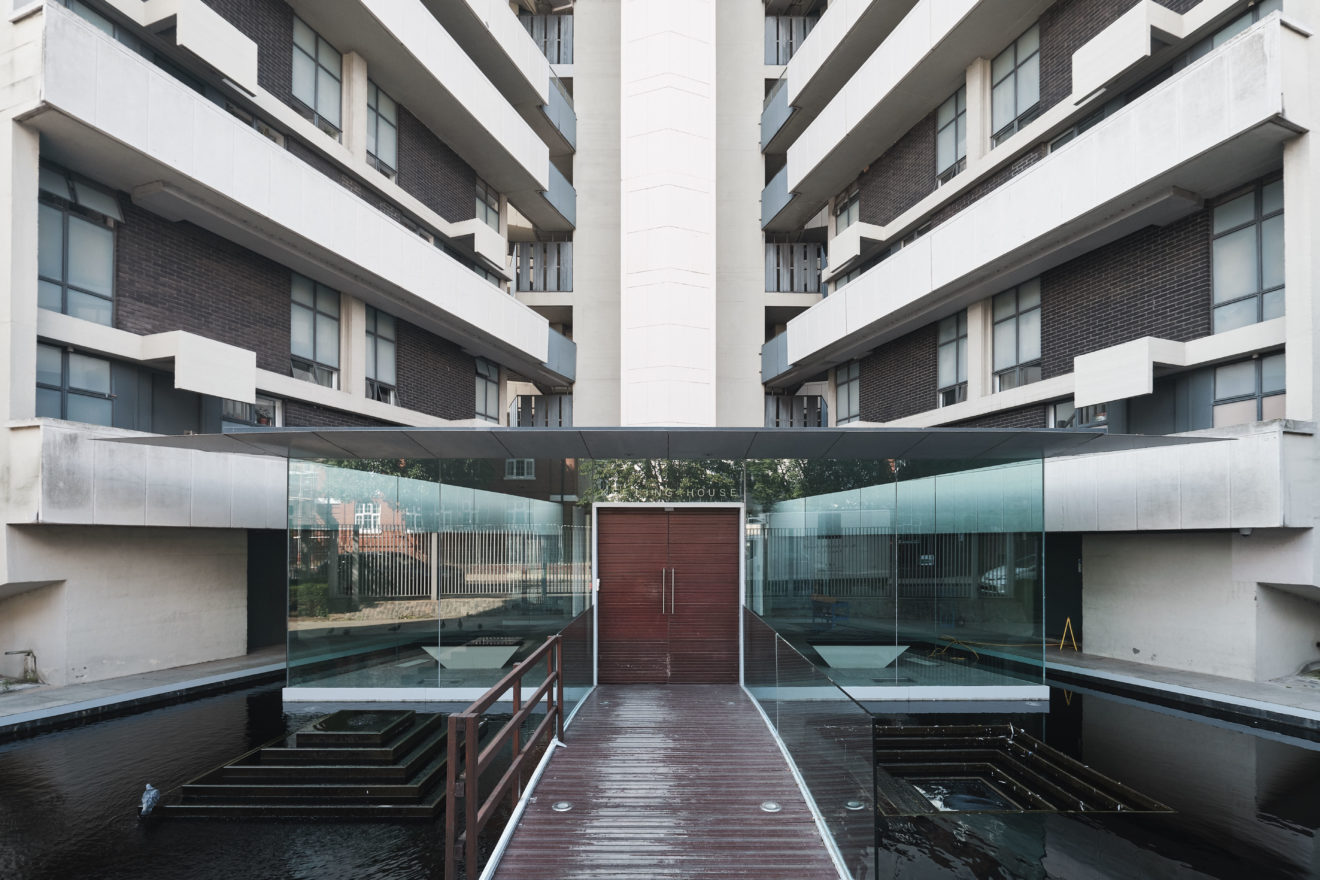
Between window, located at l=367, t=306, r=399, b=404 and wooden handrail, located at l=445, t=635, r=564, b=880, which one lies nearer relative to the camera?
wooden handrail, located at l=445, t=635, r=564, b=880

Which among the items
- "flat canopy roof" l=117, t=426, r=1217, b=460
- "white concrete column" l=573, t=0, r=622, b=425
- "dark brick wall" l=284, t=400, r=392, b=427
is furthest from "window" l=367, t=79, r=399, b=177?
"flat canopy roof" l=117, t=426, r=1217, b=460

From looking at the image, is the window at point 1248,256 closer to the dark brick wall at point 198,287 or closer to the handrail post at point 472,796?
the handrail post at point 472,796

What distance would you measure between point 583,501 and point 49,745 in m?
7.07

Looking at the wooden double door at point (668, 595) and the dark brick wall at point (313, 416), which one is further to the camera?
the dark brick wall at point (313, 416)

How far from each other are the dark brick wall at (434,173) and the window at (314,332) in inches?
167

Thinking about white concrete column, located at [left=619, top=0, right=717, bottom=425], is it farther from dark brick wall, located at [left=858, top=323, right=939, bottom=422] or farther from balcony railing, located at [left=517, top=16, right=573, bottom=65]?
balcony railing, located at [left=517, top=16, right=573, bottom=65]

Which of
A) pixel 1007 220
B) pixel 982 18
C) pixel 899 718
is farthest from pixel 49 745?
pixel 982 18

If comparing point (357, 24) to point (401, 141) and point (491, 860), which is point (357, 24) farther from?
point (491, 860)

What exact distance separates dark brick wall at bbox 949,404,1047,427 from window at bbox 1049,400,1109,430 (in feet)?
1.07

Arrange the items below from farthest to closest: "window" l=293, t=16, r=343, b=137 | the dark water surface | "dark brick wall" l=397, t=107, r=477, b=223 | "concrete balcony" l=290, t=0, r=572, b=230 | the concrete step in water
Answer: "dark brick wall" l=397, t=107, r=477, b=223, "concrete balcony" l=290, t=0, r=572, b=230, "window" l=293, t=16, r=343, b=137, the concrete step in water, the dark water surface

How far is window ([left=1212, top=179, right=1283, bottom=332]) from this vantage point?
1229 cm

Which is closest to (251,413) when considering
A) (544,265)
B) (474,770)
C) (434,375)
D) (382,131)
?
(434,375)

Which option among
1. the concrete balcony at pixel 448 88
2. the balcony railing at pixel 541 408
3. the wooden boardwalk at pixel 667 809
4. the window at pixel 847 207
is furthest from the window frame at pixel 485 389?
the wooden boardwalk at pixel 667 809

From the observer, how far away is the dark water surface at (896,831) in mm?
6352
